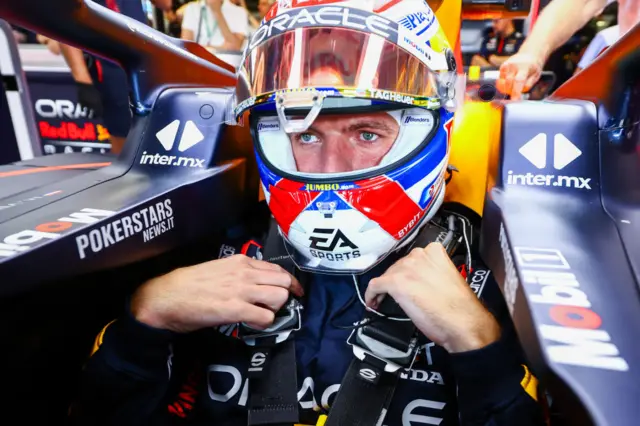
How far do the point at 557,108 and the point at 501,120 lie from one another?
0.10 m

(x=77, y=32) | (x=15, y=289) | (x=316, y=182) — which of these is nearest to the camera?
(x=15, y=289)

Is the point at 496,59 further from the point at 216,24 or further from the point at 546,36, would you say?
the point at 546,36

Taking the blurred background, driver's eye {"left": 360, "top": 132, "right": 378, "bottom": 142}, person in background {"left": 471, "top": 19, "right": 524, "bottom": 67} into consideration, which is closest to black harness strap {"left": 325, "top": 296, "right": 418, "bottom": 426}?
driver's eye {"left": 360, "top": 132, "right": 378, "bottom": 142}

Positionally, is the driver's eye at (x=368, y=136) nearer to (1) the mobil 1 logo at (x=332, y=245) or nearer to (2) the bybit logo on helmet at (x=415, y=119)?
(2) the bybit logo on helmet at (x=415, y=119)

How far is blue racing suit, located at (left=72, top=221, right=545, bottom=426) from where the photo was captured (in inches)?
29.0

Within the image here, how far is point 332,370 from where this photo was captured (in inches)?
37.0

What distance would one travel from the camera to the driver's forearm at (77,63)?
2.83m

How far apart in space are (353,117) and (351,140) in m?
0.05

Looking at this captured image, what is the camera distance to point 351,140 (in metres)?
0.96

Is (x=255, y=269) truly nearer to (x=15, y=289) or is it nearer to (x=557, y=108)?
(x=15, y=289)

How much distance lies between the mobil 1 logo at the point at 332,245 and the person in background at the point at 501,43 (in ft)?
11.3

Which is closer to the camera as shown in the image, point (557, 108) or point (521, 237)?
point (521, 237)

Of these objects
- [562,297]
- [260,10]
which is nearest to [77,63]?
[260,10]

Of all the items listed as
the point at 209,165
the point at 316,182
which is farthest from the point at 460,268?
the point at 209,165
